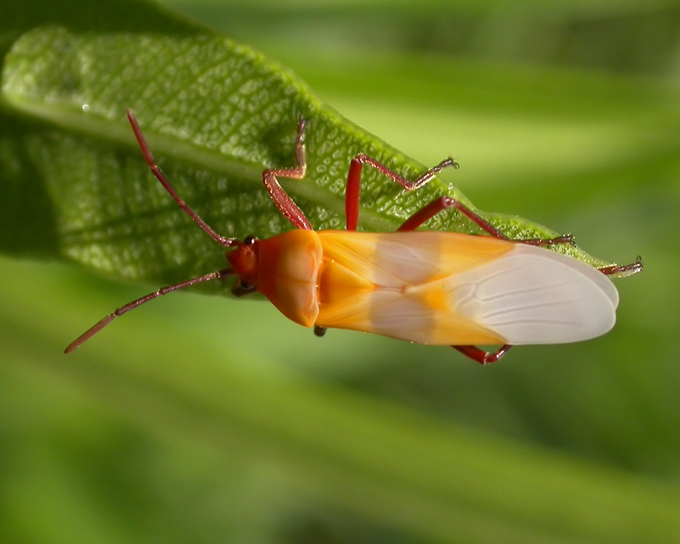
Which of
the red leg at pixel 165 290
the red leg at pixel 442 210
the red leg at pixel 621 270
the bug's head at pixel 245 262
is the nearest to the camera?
the red leg at pixel 442 210

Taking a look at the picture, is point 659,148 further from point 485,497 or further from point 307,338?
point 307,338

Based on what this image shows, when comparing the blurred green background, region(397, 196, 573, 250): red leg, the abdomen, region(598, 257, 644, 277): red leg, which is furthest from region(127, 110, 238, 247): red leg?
region(598, 257, 644, 277): red leg

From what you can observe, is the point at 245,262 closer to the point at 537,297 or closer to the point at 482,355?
the point at 482,355

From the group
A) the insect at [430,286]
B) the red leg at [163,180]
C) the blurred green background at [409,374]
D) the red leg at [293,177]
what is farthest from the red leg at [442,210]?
the blurred green background at [409,374]

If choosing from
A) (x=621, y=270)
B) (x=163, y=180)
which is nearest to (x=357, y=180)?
(x=163, y=180)

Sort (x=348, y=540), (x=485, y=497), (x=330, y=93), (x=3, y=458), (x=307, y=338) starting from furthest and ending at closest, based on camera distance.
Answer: (x=348, y=540), (x=307, y=338), (x=3, y=458), (x=330, y=93), (x=485, y=497)

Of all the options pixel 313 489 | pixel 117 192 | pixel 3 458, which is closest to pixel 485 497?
pixel 313 489

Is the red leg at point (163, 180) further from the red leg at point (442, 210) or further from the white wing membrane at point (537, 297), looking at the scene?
the white wing membrane at point (537, 297)
